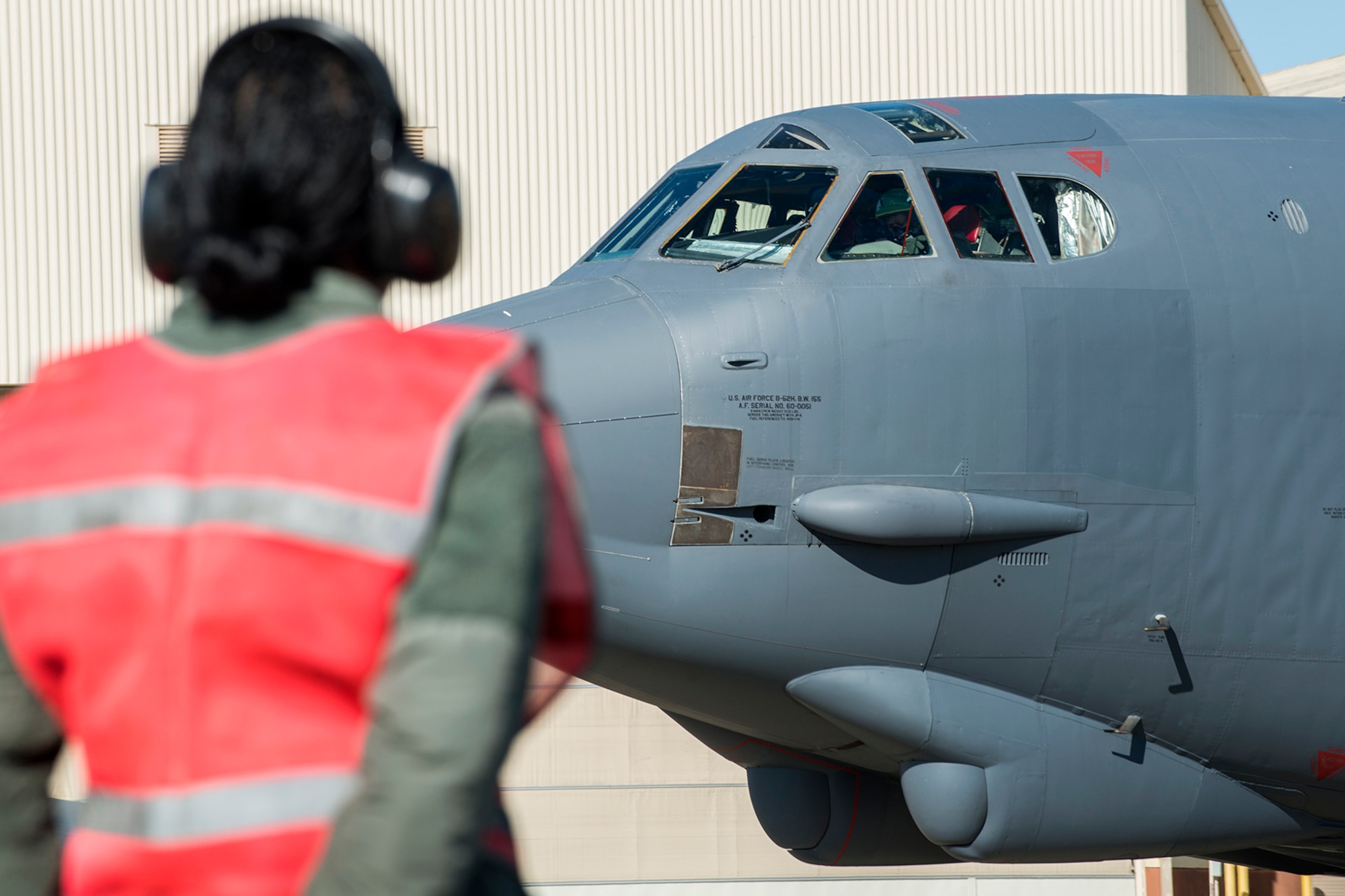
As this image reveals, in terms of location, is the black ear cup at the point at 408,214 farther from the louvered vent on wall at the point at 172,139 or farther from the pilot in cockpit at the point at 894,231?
the louvered vent on wall at the point at 172,139

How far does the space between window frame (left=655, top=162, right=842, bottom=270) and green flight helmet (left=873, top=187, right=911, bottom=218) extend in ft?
0.66

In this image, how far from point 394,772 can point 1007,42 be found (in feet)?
46.1

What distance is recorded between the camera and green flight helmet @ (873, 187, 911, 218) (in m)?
5.57

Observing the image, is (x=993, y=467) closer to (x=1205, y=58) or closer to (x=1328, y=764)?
(x=1328, y=764)

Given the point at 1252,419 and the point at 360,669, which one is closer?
the point at 360,669

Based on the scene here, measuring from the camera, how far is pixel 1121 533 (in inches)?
210

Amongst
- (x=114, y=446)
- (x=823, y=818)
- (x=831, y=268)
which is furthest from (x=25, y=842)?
(x=823, y=818)

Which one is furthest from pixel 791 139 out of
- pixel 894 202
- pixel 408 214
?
pixel 408 214

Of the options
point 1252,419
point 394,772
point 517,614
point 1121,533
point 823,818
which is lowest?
point 823,818

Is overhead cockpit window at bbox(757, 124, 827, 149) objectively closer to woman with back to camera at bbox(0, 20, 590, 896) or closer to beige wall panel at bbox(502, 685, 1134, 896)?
woman with back to camera at bbox(0, 20, 590, 896)

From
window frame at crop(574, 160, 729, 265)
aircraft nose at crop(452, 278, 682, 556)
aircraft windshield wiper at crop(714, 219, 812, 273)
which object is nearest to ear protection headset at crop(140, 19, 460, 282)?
aircraft nose at crop(452, 278, 682, 556)

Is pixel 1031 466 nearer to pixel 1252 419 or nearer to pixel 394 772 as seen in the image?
pixel 1252 419

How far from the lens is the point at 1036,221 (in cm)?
556

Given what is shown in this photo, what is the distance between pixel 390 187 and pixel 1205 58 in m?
15.3
